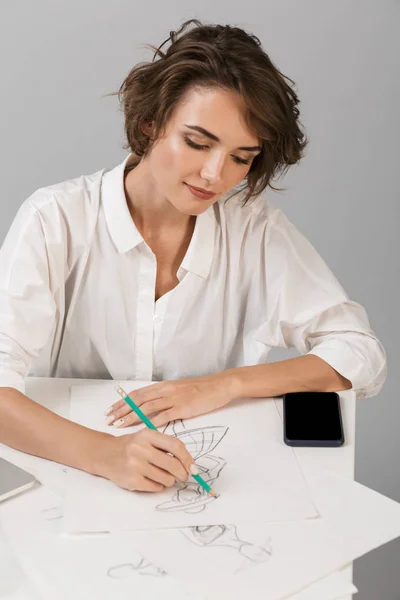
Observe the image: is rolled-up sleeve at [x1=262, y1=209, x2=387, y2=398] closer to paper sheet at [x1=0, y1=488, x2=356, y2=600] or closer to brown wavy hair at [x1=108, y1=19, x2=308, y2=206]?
brown wavy hair at [x1=108, y1=19, x2=308, y2=206]

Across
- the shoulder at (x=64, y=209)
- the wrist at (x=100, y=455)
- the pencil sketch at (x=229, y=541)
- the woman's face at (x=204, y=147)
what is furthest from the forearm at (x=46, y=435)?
the woman's face at (x=204, y=147)

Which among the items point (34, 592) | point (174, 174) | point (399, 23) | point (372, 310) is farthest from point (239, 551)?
point (399, 23)

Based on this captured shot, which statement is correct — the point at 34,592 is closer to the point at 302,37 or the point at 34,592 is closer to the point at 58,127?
the point at 58,127

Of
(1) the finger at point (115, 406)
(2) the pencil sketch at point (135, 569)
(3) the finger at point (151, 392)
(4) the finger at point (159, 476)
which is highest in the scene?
(3) the finger at point (151, 392)

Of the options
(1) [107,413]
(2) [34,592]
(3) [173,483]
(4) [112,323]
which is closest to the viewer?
(2) [34,592]

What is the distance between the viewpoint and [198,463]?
1474 mm

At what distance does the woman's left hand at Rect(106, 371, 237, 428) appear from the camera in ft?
5.24

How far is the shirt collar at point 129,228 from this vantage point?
181 centimetres

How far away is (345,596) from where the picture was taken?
120 cm

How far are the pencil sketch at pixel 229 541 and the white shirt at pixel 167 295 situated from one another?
54cm

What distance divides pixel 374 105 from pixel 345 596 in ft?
7.98

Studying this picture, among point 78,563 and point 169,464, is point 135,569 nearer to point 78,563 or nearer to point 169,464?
point 78,563

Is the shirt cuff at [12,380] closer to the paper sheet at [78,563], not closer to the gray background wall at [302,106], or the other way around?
the paper sheet at [78,563]

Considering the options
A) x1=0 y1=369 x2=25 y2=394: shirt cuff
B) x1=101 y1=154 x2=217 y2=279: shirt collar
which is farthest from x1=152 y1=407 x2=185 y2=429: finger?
x1=101 y1=154 x2=217 y2=279: shirt collar
